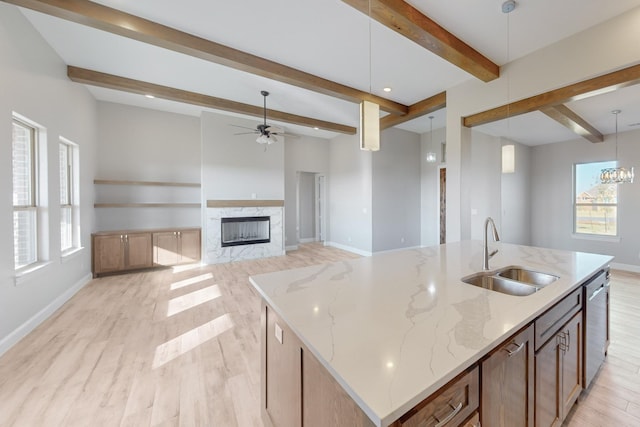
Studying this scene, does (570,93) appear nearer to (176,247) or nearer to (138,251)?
(176,247)

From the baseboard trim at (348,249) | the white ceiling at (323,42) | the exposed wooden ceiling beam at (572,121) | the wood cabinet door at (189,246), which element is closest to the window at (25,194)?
the white ceiling at (323,42)

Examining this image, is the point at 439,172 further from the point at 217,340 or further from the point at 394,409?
the point at 394,409

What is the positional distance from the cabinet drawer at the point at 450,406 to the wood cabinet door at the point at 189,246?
5.65 meters

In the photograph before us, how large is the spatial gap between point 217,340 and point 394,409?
244 cm

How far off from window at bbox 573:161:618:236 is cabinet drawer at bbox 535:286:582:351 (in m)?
6.39

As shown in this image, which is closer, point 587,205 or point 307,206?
point 587,205

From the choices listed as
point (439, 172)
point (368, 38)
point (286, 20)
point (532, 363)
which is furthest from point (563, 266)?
point (439, 172)

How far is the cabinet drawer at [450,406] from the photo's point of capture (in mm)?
721

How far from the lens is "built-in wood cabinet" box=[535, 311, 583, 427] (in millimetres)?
1297

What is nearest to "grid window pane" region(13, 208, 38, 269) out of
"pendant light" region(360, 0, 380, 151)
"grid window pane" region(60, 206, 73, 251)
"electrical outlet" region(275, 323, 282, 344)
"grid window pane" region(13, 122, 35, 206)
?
"grid window pane" region(13, 122, 35, 206)

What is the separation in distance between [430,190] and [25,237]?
7.54m

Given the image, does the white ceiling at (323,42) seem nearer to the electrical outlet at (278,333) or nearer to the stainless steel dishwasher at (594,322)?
the stainless steel dishwasher at (594,322)

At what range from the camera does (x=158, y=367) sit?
2152 mm

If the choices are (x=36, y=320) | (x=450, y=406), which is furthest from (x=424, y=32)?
(x=36, y=320)
